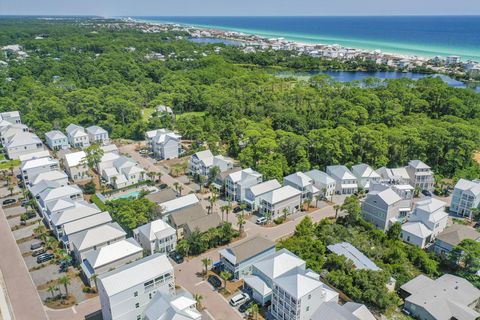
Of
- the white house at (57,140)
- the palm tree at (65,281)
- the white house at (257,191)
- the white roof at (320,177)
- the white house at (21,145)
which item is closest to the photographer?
the palm tree at (65,281)

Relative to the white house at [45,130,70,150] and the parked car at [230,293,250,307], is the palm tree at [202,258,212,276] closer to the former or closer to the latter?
the parked car at [230,293,250,307]

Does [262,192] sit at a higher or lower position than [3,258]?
higher

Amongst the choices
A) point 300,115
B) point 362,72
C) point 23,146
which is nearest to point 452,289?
point 300,115

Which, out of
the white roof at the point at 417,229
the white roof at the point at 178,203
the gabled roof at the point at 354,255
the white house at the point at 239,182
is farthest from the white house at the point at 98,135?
the white roof at the point at 417,229

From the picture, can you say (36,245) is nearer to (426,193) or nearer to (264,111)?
(426,193)

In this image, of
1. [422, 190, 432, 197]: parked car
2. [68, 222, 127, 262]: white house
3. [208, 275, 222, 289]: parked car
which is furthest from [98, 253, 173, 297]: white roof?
[422, 190, 432, 197]: parked car

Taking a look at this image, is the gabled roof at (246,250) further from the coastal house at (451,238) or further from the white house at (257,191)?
the coastal house at (451,238)

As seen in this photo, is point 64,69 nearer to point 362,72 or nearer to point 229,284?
point 229,284

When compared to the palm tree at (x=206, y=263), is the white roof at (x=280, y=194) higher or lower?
higher
